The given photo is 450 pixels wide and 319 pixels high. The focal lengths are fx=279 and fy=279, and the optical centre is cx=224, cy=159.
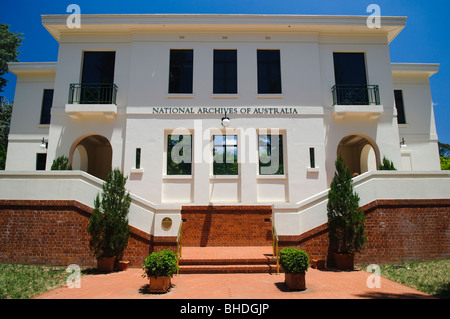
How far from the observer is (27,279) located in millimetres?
7336

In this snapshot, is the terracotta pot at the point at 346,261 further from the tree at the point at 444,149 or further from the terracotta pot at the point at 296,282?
the tree at the point at 444,149

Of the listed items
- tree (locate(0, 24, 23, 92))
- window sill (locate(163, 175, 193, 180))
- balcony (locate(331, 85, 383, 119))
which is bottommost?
window sill (locate(163, 175, 193, 180))

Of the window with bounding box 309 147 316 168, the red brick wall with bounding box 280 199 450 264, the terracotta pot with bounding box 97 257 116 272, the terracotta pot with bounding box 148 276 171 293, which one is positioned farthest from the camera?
the window with bounding box 309 147 316 168

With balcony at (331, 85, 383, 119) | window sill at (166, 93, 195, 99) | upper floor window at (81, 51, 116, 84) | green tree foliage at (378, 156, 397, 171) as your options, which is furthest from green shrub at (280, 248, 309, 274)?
upper floor window at (81, 51, 116, 84)

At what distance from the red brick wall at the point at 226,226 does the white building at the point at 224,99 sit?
0.84 m

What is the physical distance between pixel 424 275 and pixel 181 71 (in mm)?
12042

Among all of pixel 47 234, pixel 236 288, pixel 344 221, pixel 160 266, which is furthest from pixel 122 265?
pixel 344 221

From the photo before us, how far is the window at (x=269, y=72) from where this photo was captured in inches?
523

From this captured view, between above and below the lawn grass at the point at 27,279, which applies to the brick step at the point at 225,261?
above

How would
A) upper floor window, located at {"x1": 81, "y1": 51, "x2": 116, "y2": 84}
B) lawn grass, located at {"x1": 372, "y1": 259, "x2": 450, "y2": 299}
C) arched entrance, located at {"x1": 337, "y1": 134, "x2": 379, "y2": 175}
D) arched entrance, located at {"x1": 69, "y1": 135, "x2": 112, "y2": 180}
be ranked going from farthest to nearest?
arched entrance, located at {"x1": 69, "y1": 135, "x2": 112, "y2": 180}
arched entrance, located at {"x1": 337, "y1": 134, "x2": 379, "y2": 175}
upper floor window, located at {"x1": 81, "y1": 51, "x2": 116, "y2": 84}
lawn grass, located at {"x1": 372, "y1": 259, "x2": 450, "y2": 299}

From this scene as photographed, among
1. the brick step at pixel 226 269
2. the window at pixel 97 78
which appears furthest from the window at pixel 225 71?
the brick step at pixel 226 269

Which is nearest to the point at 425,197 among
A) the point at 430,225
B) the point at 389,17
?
the point at 430,225

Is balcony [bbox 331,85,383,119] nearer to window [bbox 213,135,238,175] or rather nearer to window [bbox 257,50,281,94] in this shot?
window [bbox 257,50,281,94]

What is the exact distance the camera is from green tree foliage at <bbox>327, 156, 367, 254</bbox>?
8891 mm
